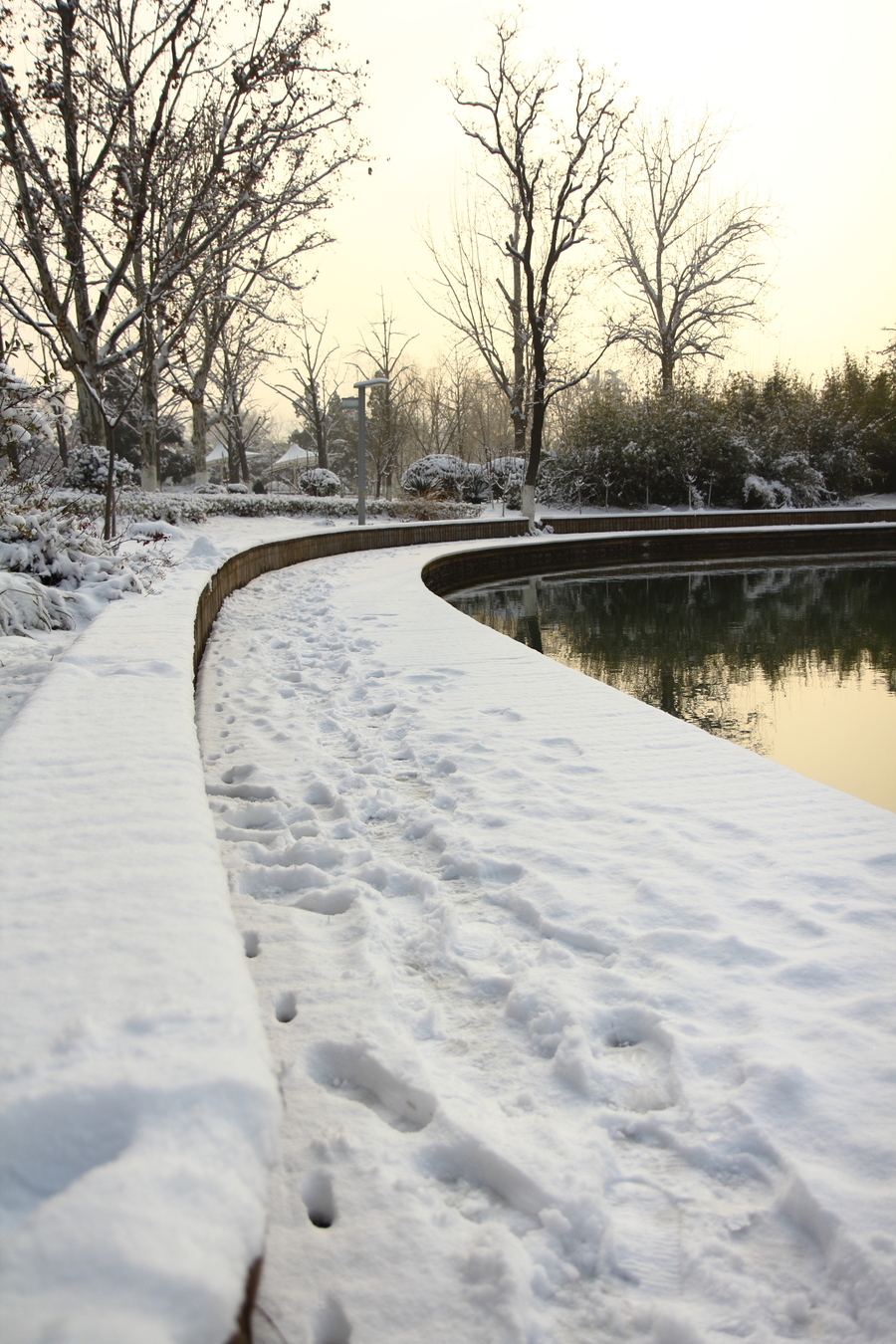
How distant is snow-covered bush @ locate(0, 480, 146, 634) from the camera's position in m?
4.86

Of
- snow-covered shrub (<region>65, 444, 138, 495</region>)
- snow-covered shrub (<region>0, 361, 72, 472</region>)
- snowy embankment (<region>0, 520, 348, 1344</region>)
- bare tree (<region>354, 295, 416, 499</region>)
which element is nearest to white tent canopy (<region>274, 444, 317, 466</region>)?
bare tree (<region>354, 295, 416, 499</region>)

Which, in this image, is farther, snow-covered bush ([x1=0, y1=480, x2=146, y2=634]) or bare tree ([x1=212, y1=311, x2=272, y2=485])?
bare tree ([x1=212, y1=311, x2=272, y2=485])

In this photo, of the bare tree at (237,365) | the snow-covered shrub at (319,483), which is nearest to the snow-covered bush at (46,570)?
the snow-covered shrub at (319,483)

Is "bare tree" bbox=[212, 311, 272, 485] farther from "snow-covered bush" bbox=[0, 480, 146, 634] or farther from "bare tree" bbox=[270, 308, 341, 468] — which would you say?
"snow-covered bush" bbox=[0, 480, 146, 634]

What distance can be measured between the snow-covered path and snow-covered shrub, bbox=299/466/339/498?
1909cm

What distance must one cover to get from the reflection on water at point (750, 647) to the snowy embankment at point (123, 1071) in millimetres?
3912

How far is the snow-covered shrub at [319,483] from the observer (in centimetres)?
2164

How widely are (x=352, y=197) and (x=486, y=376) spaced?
88.3 ft

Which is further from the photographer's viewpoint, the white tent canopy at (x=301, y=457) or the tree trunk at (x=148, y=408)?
the white tent canopy at (x=301, y=457)

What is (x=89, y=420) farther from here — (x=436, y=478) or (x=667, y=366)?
(x=667, y=366)

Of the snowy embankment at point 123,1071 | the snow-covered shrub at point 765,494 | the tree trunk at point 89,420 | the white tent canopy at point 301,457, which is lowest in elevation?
the snowy embankment at point 123,1071

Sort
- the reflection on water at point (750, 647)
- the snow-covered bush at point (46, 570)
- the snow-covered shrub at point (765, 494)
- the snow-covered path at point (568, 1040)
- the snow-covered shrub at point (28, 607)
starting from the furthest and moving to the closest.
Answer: the snow-covered shrub at point (765, 494) < the reflection on water at point (750, 647) < the snow-covered bush at point (46, 570) < the snow-covered shrub at point (28, 607) < the snow-covered path at point (568, 1040)

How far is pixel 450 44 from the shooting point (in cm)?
1817

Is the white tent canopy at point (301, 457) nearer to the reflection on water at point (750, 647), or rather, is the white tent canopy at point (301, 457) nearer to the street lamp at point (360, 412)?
the street lamp at point (360, 412)
